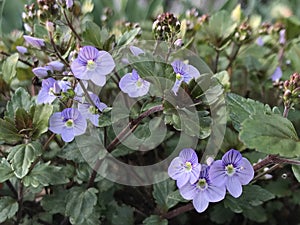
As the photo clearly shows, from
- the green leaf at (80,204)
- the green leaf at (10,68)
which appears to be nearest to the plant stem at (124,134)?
the green leaf at (80,204)

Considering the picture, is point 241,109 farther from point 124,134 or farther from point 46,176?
point 46,176

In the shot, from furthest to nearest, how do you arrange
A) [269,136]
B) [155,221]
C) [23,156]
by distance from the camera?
[155,221] → [23,156] → [269,136]

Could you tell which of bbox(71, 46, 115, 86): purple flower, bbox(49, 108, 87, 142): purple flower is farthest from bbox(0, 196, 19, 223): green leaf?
bbox(71, 46, 115, 86): purple flower

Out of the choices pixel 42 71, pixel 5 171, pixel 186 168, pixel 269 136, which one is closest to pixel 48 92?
pixel 42 71

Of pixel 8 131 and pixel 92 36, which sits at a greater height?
pixel 92 36

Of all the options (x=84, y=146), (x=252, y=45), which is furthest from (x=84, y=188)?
(x=252, y=45)

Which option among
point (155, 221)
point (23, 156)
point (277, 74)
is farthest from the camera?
point (277, 74)

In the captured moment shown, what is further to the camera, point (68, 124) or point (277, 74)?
point (277, 74)

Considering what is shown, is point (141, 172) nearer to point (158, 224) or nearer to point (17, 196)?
point (158, 224)
